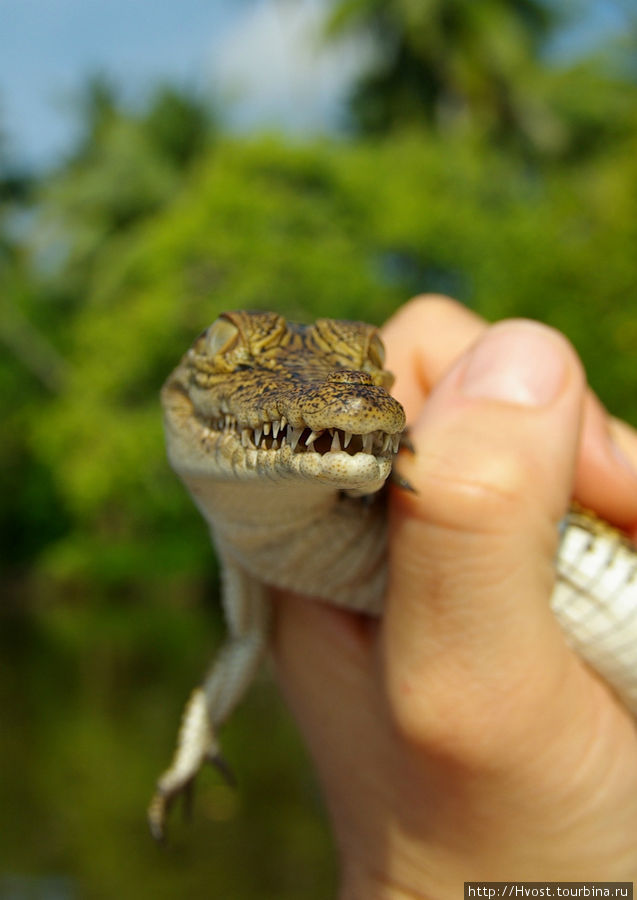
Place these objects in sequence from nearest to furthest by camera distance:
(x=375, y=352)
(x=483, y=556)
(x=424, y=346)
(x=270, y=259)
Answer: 1. (x=483, y=556)
2. (x=375, y=352)
3. (x=424, y=346)
4. (x=270, y=259)

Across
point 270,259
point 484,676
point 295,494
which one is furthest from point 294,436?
point 270,259

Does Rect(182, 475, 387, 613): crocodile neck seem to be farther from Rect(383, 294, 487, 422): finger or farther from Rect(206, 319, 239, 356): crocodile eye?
Rect(383, 294, 487, 422): finger

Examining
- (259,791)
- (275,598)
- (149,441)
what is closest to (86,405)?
(149,441)

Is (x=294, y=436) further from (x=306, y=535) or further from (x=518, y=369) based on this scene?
(x=518, y=369)

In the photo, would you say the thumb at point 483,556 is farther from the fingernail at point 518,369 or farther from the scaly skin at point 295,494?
the scaly skin at point 295,494

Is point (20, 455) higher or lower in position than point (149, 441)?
lower

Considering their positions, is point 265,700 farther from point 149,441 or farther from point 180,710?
point 149,441

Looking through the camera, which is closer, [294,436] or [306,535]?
[294,436]

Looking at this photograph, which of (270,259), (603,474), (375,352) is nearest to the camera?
(375,352)
